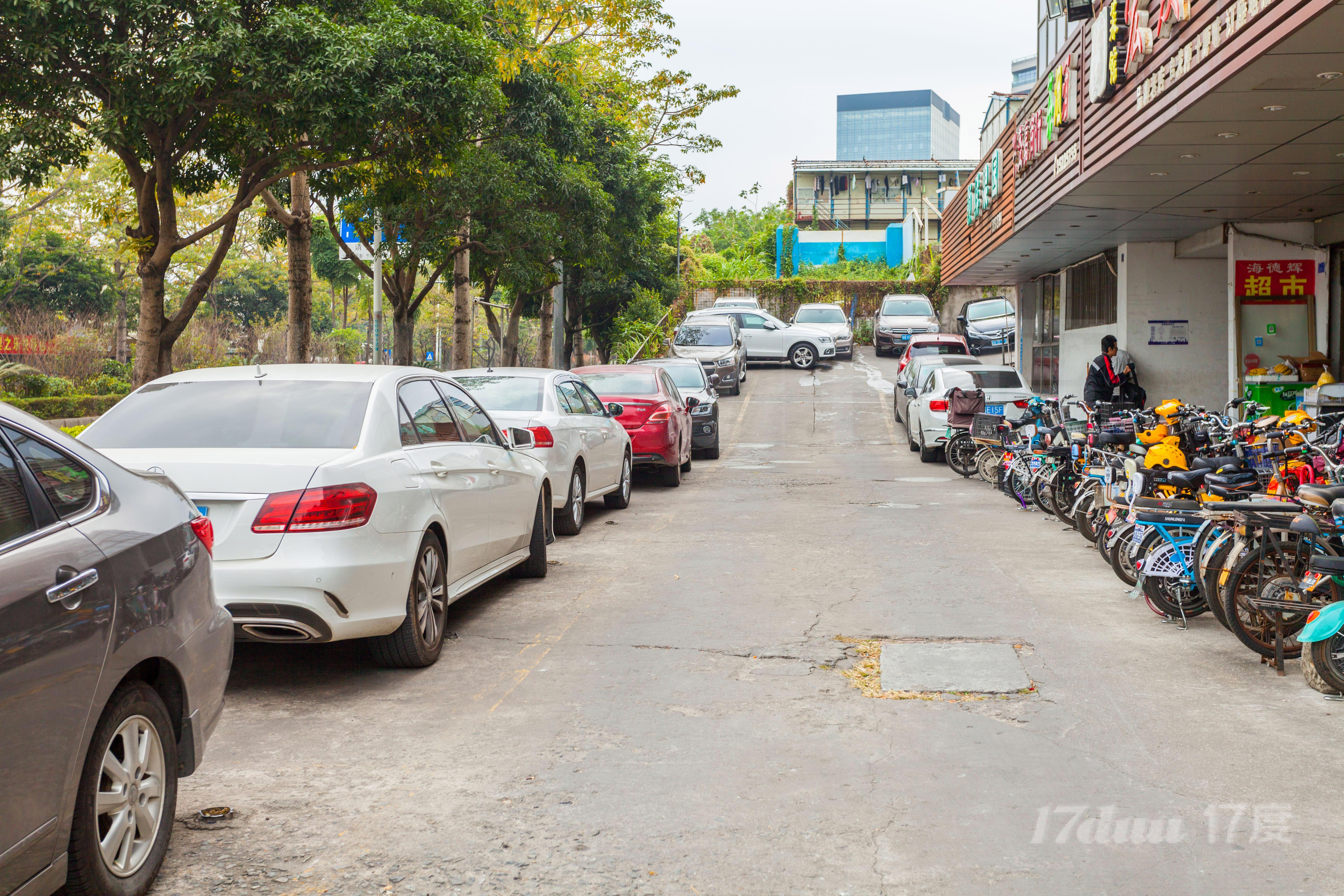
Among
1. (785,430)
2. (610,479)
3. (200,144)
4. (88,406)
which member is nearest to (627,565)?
(610,479)

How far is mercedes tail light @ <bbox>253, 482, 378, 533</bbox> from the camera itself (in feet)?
18.1

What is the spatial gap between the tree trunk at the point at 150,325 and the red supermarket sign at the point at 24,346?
23.1 metres

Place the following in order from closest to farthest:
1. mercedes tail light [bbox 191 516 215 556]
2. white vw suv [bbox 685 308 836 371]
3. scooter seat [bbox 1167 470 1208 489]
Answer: mercedes tail light [bbox 191 516 215 556] < scooter seat [bbox 1167 470 1208 489] < white vw suv [bbox 685 308 836 371]

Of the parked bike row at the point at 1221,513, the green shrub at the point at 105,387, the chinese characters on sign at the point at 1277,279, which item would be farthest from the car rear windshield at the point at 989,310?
the parked bike row at the point at 1221,513

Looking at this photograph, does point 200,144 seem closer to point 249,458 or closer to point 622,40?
point 249,458

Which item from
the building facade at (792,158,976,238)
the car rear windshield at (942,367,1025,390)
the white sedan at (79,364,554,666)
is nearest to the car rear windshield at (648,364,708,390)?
the car rear windshield at (942,367,1025,390)

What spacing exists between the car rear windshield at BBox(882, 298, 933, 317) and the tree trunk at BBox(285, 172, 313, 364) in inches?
971

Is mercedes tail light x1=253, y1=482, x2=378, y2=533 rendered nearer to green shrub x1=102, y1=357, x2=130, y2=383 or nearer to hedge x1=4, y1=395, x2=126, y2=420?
hedge x1=4, y1=395, x2=126, y2=420

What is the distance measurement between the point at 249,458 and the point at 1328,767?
15.7 ft

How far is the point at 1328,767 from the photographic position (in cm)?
477

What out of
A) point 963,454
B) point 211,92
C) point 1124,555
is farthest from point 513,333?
point 1124,555

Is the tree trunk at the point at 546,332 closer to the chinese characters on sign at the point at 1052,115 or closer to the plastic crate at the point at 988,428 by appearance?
the chinese characters on sign at the point at 1052,115

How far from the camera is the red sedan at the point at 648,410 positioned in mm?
14758

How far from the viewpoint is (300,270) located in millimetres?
17172
